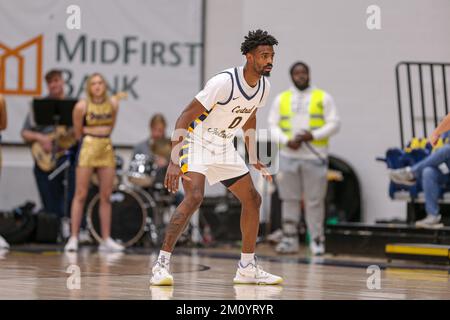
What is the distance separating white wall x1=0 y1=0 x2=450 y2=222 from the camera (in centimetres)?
1214

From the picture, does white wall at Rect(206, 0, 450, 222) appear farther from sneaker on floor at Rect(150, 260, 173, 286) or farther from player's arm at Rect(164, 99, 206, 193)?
sneaker on floor at Rect(150, 260, 173, 286)

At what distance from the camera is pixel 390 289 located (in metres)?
5.85

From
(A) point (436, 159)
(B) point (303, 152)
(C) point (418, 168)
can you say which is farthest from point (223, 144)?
(B) point (303, 152)

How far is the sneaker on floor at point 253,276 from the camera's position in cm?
607

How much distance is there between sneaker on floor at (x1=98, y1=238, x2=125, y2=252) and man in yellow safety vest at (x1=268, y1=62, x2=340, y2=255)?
5.24 feet

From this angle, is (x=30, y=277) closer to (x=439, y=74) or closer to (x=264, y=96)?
(x=264, y=96)

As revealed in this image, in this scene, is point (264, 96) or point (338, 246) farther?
point (338, 246)

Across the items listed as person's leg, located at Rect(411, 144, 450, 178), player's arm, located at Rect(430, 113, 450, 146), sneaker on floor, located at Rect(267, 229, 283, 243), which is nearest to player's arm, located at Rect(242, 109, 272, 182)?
player's arm, located at Rect(430, 113, 450, 146)

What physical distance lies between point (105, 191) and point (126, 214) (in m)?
0.95

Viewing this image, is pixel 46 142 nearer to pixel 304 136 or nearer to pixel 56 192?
pixel 56 192

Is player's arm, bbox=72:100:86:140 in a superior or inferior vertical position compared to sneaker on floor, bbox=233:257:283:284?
superior

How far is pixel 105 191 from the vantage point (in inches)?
392
